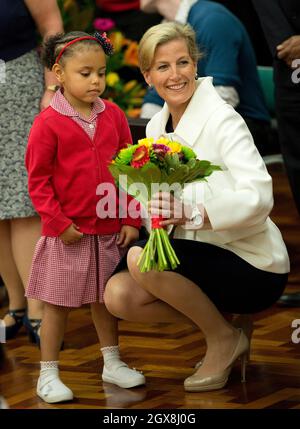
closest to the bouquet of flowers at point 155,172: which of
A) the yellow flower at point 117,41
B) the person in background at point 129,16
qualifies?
the yellow flower at point 117,41

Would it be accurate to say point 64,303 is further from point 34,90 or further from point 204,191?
point 34,90

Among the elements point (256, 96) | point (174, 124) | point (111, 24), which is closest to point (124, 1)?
point (111, 24)

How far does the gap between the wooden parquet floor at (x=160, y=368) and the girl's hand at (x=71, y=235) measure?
0.54m

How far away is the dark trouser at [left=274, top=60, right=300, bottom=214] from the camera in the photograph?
525 centimetres

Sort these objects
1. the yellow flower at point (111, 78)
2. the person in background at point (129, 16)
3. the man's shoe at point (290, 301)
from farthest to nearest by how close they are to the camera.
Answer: the person in background at point (129, 16) → the yellow flower at point (111, 78) → the man's shoe at point (290, 301)

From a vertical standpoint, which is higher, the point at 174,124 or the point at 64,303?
the point at 174,124

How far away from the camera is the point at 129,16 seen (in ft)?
26.3

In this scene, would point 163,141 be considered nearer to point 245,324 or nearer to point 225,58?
point 245,324

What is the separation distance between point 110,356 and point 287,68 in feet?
5.27

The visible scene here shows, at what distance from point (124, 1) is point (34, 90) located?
3.25 metres

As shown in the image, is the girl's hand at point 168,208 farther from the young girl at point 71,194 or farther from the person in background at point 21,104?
the person in background at point 21,104

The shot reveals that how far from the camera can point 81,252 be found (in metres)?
4.26

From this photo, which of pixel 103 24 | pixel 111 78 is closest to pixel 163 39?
pixel 111 78

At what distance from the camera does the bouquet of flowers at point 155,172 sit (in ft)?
12.8
